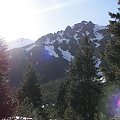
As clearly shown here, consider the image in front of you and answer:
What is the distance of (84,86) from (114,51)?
18477mm

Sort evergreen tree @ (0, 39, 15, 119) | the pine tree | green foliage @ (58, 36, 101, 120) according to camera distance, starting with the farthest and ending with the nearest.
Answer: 1. green foliage @ (58, 36, 101, 120)
2. the pine tree
3. evergreen tree @ (0, 39, 15, 119)

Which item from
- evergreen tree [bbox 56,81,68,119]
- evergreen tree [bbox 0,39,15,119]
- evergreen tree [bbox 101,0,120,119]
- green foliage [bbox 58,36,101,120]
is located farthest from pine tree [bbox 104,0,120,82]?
evergreen tree [bbox 56,81,68,119]

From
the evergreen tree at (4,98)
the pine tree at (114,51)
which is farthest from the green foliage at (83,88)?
the evergreen tree at (4,98)

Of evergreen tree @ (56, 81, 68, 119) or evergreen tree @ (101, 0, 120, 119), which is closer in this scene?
evergreen tree @ (101, 0, 120, 119)

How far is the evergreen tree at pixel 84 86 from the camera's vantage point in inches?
1871

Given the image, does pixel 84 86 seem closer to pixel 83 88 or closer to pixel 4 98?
pixel 83 88

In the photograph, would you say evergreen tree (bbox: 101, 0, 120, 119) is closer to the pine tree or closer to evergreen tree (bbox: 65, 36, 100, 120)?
the pine tree

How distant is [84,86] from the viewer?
48.2m

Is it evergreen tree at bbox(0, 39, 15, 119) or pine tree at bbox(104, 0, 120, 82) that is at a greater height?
pine tree at bbox(104, 0, 120, 82)

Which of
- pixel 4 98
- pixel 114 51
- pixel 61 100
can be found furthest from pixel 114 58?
pixel 61 100

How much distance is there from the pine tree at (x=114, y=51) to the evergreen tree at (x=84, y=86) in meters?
16.3

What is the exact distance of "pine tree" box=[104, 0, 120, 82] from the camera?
98.3 ft

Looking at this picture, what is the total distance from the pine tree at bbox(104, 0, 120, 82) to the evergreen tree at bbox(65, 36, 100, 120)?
53.6 feet

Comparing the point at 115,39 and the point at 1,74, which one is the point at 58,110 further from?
the point at 1,74
